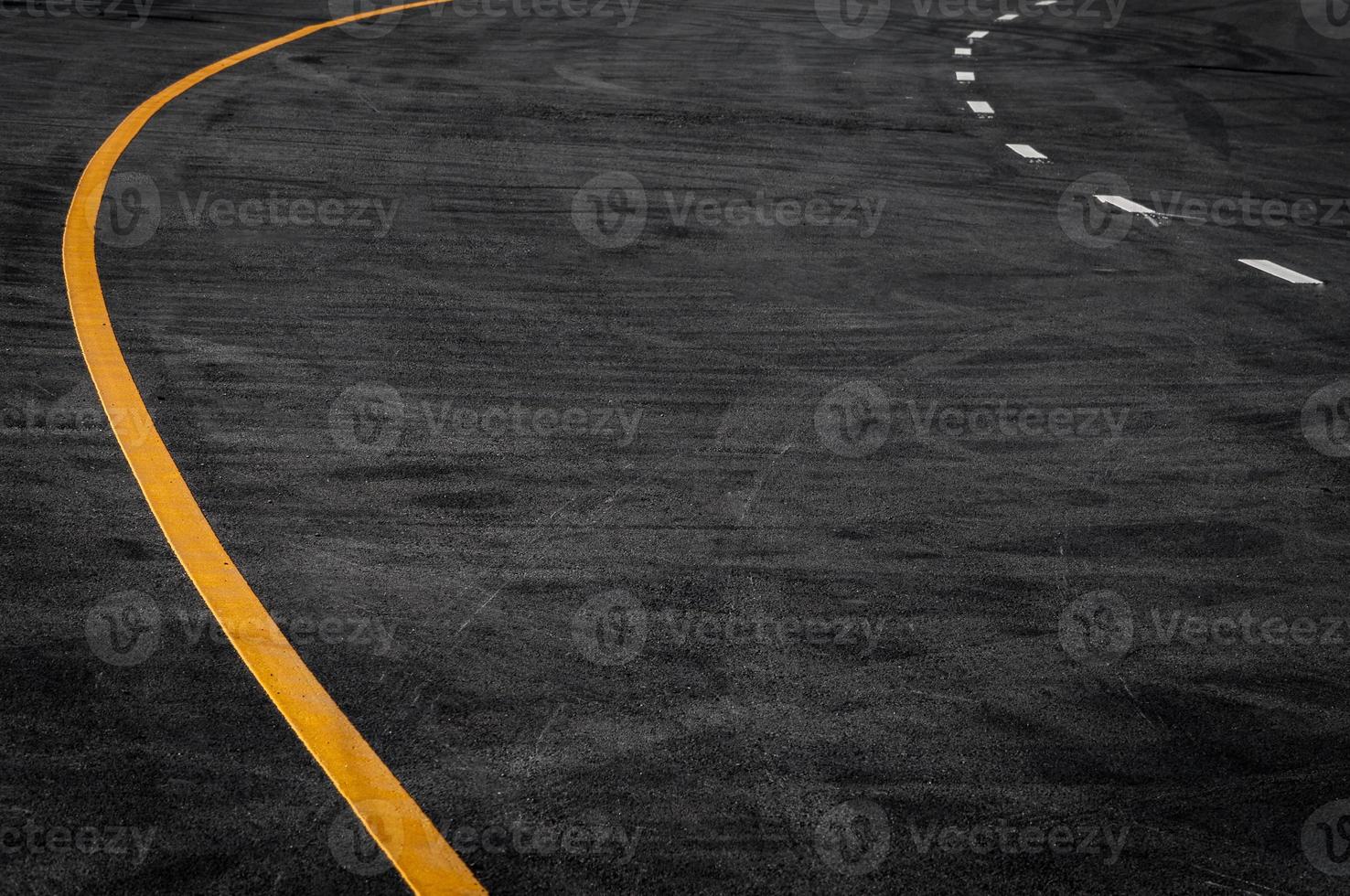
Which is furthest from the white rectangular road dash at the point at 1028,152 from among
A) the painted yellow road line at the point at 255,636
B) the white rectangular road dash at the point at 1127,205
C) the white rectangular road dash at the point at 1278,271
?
the painted yellow road line at the point at 255,636

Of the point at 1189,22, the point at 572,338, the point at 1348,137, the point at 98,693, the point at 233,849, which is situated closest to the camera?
the point at 233,849

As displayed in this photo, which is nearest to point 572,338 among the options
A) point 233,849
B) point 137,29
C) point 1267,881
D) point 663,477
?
point 663,477

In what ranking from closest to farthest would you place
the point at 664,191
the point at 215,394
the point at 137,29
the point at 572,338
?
the point at 215,394 < the point at 572,338 < the point at 664,191 < the point at 137,29

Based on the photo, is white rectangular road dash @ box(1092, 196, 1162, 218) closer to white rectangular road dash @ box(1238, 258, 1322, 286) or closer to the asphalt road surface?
the asphalt road surface

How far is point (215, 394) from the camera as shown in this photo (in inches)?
271

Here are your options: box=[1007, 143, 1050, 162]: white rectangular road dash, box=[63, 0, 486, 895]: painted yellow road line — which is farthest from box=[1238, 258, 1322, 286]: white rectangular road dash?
box=[63, 0, 486, 895]: painted yellow road line

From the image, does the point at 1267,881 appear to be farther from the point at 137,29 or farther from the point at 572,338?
the point at 137,29

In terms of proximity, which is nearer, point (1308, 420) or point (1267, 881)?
point (1267, 881)

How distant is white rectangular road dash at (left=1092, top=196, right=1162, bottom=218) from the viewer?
10602mm

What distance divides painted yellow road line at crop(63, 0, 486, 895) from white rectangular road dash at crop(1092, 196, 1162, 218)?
7345 millimetres

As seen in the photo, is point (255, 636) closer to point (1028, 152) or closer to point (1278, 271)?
point (1278, 271)

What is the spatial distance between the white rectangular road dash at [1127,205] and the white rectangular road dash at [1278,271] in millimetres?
1089

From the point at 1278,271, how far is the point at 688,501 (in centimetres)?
550

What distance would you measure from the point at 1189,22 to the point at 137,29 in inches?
548
